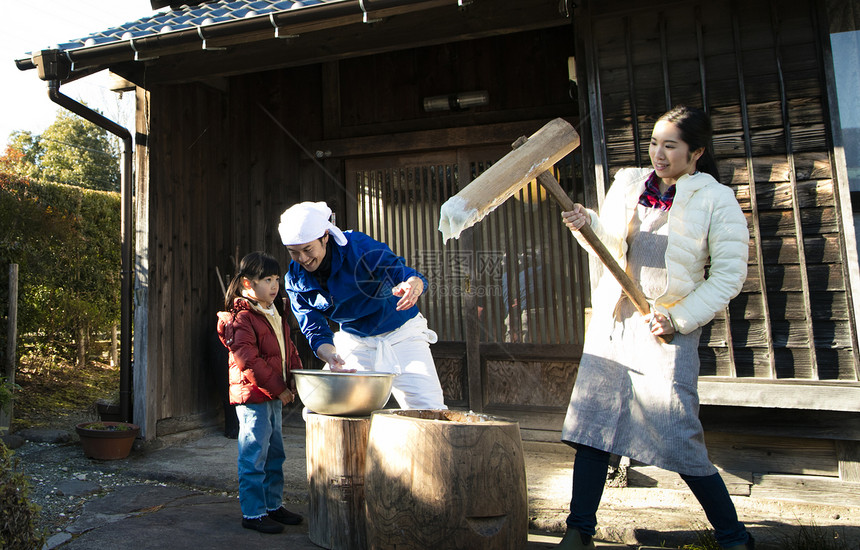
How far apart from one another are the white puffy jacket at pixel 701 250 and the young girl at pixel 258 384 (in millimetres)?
1945

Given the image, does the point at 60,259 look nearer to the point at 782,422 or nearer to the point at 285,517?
the point at 285,517

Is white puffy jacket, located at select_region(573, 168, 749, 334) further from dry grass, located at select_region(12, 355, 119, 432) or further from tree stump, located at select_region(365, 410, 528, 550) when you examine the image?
dry grass, located at select_region(12, 355, 119, 432)

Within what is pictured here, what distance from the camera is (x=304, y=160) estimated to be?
6.29 m

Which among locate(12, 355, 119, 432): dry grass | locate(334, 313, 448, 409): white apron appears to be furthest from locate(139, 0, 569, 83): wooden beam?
locate(12, 355, 119, 432): dry grass

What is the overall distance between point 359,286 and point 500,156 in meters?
2.71

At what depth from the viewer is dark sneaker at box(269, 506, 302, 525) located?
3541mm

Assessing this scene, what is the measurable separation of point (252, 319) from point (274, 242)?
109 inches

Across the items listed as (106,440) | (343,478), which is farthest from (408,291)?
(106,440)

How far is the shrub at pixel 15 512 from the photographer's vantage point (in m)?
2.39

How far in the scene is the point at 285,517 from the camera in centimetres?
357

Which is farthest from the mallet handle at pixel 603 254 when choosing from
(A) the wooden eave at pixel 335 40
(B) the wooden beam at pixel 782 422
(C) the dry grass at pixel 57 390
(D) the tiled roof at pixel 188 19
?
(C) the dry grass at pixel 57 390

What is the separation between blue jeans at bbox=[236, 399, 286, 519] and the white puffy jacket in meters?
2.04

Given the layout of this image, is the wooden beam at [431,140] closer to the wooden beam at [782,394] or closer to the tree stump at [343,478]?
the wooden beam at [782,394]

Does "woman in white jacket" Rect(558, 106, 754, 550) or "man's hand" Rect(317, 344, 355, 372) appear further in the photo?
"man's hand" Rect(317, 344, 355, 372)
